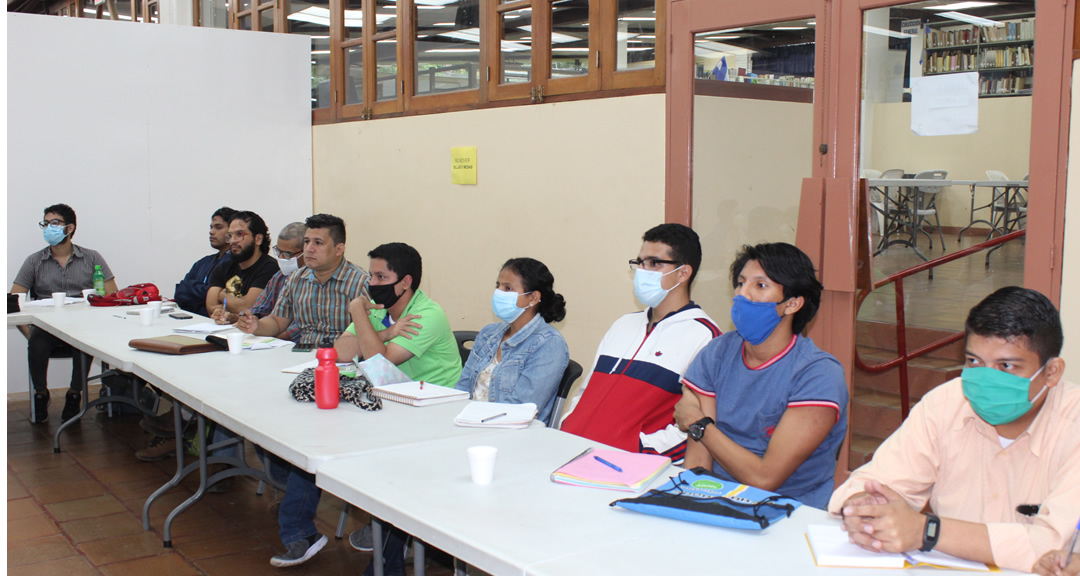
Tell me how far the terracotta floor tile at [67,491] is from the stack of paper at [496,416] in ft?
7.82

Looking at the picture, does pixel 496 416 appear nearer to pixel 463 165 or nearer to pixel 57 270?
pixel 463 165

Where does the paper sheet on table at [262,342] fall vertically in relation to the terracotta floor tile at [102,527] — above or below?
above

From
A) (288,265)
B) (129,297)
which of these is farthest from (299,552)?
(129,297)

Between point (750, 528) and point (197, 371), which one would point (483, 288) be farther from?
point (750, 528)

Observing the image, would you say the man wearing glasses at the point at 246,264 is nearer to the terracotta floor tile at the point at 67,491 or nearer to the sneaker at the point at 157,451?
the sneaker at the point at 157,451

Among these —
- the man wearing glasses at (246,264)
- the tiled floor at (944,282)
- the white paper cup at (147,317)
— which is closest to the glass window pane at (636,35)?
the tiled floor at (944,282)

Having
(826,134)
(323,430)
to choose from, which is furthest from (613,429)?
(826,134)

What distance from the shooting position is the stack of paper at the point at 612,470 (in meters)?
2.03

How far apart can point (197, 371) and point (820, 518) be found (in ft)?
7.90

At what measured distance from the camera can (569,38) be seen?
4754mm

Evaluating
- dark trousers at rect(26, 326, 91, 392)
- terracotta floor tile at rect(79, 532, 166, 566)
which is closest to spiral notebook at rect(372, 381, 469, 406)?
terracotta floor tile at rect(79, 532, 166, 566)

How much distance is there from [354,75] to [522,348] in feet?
13.4

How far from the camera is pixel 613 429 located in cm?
279

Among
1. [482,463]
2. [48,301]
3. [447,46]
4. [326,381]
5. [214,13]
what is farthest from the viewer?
[214,13]
